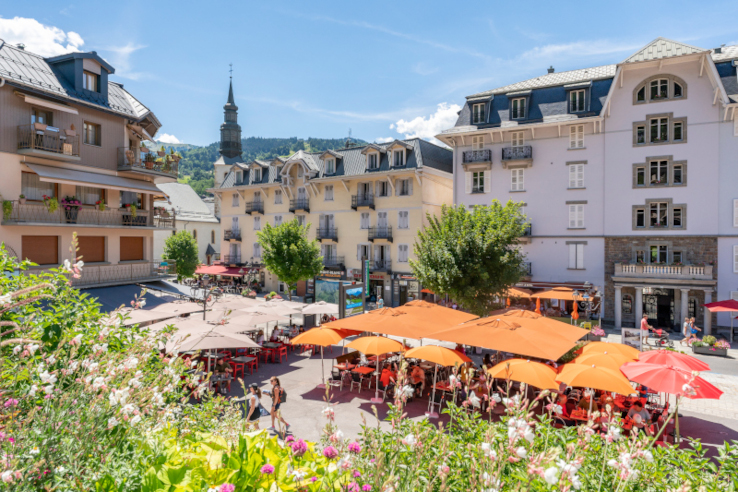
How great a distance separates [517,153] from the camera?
99.6 ft

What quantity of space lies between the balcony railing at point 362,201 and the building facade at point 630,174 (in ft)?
28.6

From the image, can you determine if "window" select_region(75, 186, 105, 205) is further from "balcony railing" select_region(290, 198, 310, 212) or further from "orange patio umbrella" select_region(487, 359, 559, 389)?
"orange patio umbrella" select_region(487, 359, 559, 389)

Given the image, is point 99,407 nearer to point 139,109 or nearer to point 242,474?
point 242,474

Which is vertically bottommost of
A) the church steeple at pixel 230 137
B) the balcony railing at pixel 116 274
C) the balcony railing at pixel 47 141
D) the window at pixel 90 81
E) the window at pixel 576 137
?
the balcony railing at pixel 116 274

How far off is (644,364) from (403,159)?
2772 cm

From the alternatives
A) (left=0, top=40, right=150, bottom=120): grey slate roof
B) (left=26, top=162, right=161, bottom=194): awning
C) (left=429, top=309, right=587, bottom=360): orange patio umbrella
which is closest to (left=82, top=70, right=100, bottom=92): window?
(left=0, top=40, right=150, bottom=120): grey slate roof

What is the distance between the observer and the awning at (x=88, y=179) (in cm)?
1814

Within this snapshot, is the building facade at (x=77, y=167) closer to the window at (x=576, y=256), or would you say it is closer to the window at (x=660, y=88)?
the window at (x=576, y=256)

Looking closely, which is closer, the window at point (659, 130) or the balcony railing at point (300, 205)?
the window at point (659, 130)

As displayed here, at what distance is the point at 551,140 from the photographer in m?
29.6

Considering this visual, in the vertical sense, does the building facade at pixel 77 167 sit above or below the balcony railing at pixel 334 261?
above

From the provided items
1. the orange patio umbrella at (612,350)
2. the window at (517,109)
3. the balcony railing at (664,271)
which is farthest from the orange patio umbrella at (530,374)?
the window at (517,109)

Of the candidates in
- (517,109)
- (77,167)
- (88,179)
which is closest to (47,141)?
(77,167)

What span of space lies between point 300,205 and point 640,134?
27.6 m
